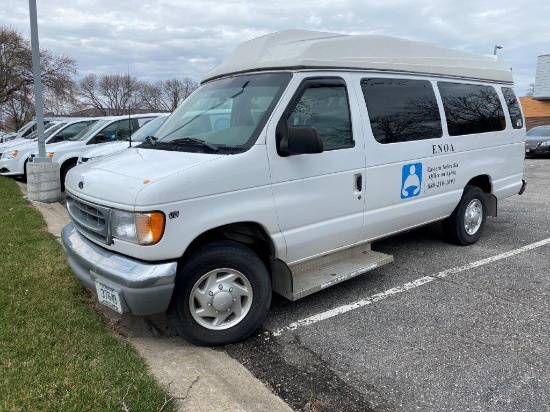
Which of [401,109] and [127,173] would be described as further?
[401,109]

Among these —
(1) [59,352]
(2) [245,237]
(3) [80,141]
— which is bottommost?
(1) [59,352]

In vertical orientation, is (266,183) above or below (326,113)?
below

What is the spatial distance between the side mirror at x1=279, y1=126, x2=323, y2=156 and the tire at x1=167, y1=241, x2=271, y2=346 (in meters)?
0.86

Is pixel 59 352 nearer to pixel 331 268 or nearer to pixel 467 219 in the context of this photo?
pixel 331 268

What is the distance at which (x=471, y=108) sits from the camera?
5574mm

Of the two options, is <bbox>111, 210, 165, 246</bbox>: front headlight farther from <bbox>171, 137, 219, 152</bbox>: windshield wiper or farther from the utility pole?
the utility pole

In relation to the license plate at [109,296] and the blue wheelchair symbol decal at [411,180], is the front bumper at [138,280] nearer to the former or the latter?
the license plate at [109,296]

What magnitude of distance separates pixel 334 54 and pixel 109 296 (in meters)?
2.73

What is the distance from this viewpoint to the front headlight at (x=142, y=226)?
2998mm

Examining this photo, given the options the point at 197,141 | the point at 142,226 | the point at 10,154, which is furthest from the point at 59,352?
the point at 10,154

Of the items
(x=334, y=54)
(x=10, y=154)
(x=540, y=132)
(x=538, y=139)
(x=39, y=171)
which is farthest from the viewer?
(x=540, y=132)

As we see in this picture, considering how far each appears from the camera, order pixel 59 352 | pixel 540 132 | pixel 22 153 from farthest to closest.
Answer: pixel 540 132
pixel 22 153
pixel 59 352

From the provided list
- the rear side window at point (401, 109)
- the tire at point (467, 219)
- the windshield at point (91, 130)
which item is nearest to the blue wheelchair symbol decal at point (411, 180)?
the rear side window at point (401, 109)

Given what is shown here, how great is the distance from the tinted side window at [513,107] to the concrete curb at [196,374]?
5197 mm
